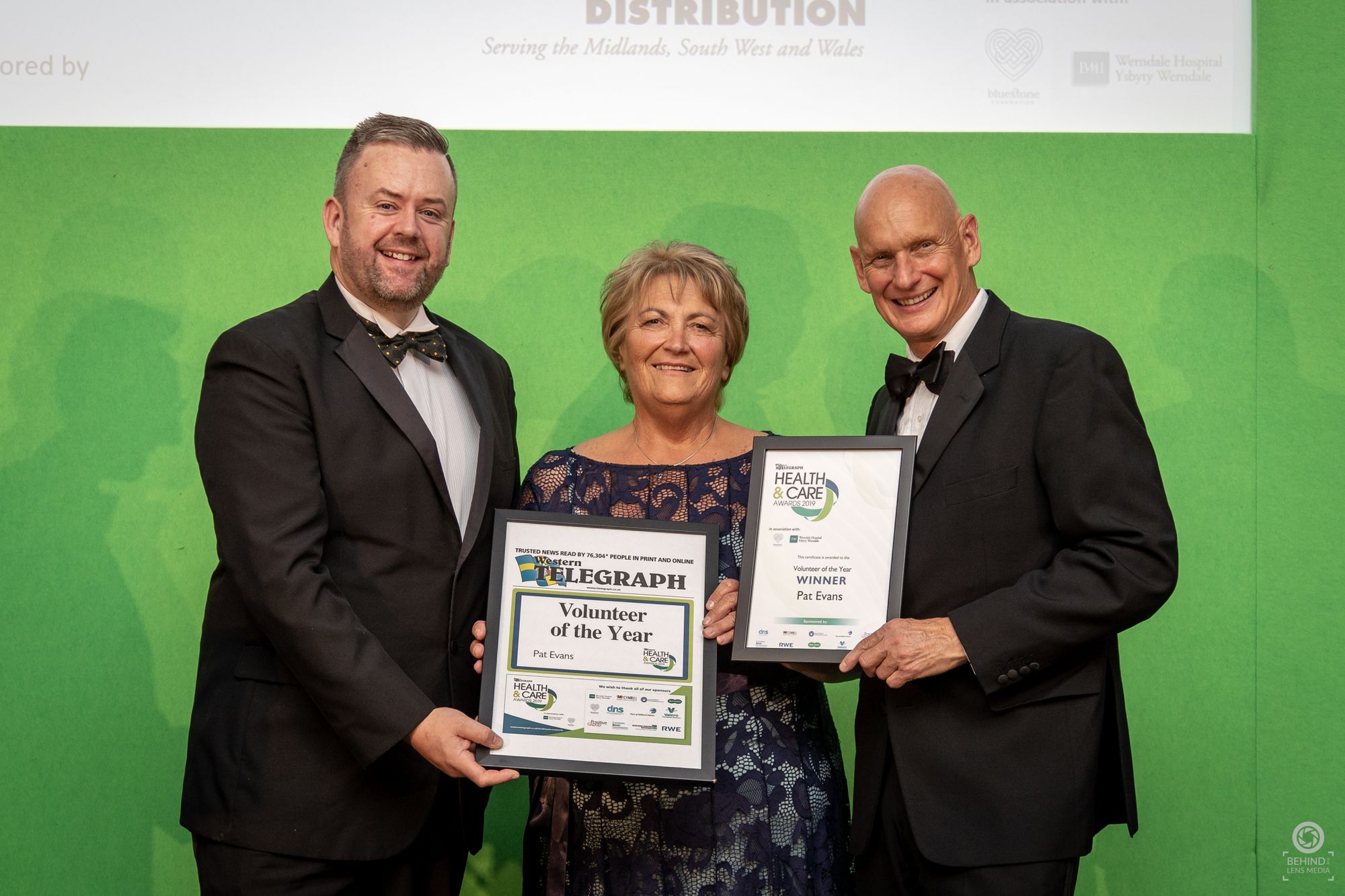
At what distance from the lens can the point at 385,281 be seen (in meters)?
2.34

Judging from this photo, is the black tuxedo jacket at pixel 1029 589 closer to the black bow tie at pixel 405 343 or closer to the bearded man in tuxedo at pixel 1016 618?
the bearded man in tuxedo at pixel 1016 618

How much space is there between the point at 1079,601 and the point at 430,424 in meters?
1.26

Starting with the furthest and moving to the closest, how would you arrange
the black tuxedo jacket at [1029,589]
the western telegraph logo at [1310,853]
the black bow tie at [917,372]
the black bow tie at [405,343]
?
1. the western telegraph logo at [1310,853]
2. the black bow tie at [405,343]
3. the black bow tie at [917,372]
4. the black tuxedo jacket at [1029,589]

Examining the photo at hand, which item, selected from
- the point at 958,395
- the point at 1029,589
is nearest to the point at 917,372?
the point at 958,395

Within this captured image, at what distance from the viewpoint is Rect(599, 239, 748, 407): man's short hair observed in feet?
8.36

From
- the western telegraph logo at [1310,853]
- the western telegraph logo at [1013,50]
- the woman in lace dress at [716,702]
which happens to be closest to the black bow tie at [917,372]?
the woman in lace dress at [716,702]

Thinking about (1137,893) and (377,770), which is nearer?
(377,770)

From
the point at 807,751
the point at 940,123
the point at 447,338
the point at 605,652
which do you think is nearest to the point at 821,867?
the point at 807,751

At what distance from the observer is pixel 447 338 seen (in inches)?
99.1

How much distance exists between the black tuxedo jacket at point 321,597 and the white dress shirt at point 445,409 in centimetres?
6

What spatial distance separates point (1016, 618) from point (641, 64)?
2205mm

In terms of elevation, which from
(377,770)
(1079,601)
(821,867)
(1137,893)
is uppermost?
(1079,601)

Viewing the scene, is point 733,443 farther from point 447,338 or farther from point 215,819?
point 215,819

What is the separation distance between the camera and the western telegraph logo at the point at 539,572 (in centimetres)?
215
